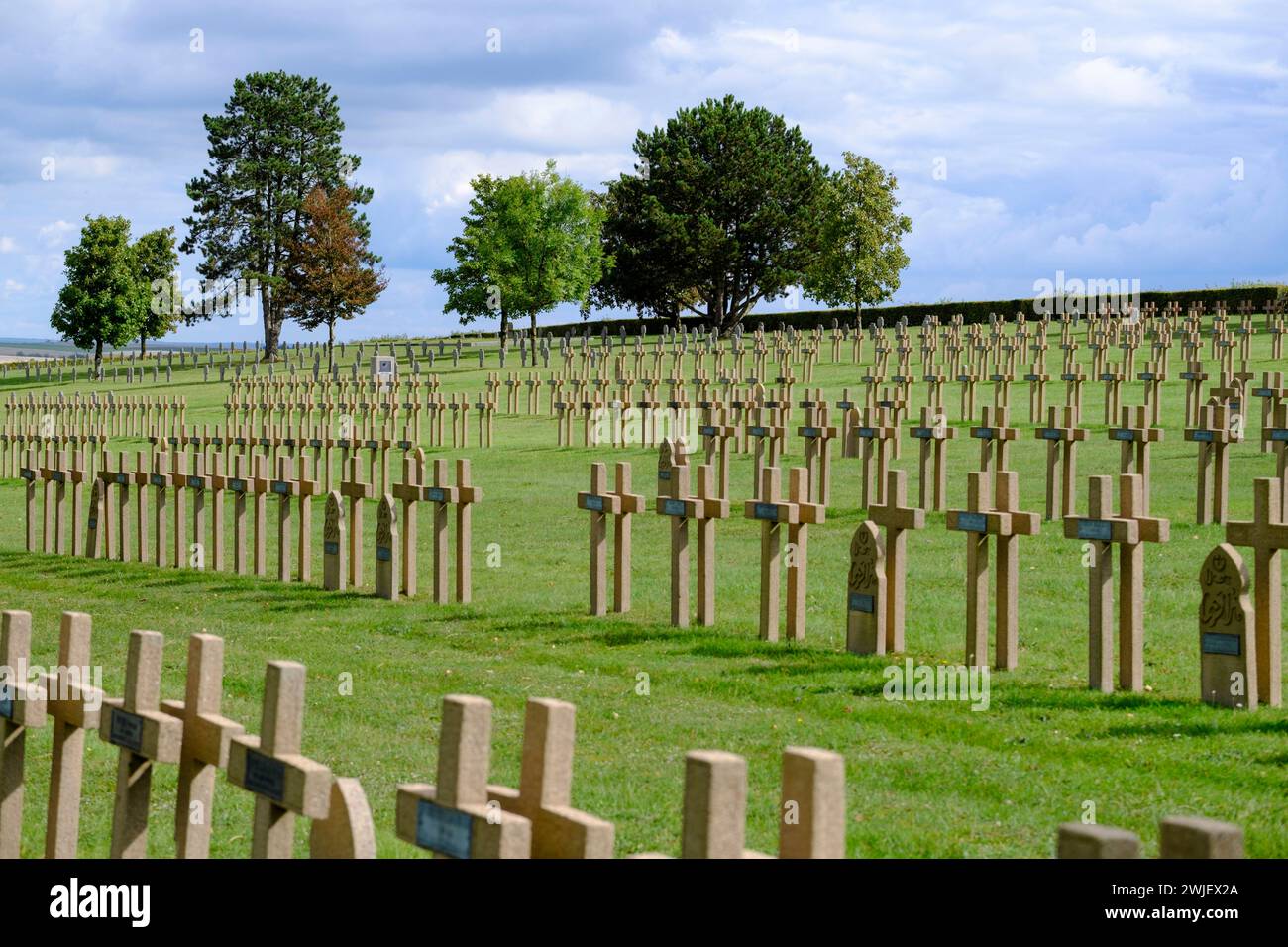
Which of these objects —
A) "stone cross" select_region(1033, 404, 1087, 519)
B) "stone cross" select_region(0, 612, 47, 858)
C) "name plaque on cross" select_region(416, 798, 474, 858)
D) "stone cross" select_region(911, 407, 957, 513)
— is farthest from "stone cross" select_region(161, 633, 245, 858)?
"stone cross" select_region(911, 407, 957, 513)

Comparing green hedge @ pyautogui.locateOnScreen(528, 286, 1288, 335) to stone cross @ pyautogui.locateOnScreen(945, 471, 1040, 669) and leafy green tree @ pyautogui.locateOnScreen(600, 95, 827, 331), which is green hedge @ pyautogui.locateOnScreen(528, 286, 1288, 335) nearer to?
leafy green tree @ pyautogui.locateOnScreen(600, 95, 827, 331)

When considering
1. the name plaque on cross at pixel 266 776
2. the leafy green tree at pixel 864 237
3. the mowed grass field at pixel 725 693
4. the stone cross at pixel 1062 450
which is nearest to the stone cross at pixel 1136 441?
the stone cross at pixel 1062 450

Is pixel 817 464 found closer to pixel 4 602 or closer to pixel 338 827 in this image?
pixel 4 602

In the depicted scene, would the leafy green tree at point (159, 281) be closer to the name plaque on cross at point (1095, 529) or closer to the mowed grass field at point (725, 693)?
the mowed grass field at point (725, 693)

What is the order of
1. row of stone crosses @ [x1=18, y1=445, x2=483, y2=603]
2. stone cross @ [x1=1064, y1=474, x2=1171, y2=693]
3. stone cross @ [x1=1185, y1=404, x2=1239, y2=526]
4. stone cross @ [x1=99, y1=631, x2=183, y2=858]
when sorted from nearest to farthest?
stone cross @ [x1=99, y1=631, x2=183, y2=858], stone cross @ [x1=1064, y1=474, x2=1171, y2=693], row of stone crosses @ [x1=18, y1=445, x2=483, y2=603], stone cross @ [x1=1185, y1=404, x2=1239, y2=526]

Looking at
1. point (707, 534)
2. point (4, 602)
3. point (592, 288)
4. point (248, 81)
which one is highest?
point (248, 81)

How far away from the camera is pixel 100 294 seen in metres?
81.5

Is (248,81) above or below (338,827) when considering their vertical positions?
above

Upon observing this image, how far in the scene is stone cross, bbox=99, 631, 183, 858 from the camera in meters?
5.00

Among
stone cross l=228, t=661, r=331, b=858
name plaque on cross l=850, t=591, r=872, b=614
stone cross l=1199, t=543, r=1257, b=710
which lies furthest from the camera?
name plaque on cross l=850, t=591, r=872, b=614

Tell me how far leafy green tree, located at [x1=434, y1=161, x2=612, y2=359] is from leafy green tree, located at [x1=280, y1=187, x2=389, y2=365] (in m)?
5.47
